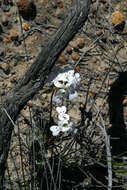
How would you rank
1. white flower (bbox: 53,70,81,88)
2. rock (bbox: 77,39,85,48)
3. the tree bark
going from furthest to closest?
1. rock (bbox: 77,39,85,48)
2. white flower (bbox: 53,70,81,88)
3. the tree bark

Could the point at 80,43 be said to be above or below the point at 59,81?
above

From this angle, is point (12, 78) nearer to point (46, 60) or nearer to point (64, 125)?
point (64, 125)

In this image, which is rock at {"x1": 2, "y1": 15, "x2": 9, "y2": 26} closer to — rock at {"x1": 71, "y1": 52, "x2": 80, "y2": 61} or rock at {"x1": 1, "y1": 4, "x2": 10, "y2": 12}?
rock at {"x1": 1, "y1": 4, "x2": 10, "y2": 12}

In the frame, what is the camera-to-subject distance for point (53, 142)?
62.0 inches

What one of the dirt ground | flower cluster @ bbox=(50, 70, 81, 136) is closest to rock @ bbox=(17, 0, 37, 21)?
the dirt ground

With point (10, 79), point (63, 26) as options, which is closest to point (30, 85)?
point (63, 26)

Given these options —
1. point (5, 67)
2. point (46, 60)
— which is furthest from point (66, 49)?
point (46, 60)

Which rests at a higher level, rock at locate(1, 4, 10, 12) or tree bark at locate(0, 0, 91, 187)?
rock at locate(1, 4, 10, 12)

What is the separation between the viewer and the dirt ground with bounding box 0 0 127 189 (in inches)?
69.1

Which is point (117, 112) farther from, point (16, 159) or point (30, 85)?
point (30, 85)

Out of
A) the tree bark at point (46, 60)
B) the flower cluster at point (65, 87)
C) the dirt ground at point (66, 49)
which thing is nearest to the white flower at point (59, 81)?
the flower cluster at point (65, 87)

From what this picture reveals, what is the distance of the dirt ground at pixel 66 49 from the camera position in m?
1.75

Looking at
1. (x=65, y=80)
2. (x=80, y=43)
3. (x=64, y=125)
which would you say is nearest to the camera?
(x=65, y=80)

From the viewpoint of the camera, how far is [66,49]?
72.0 inches
